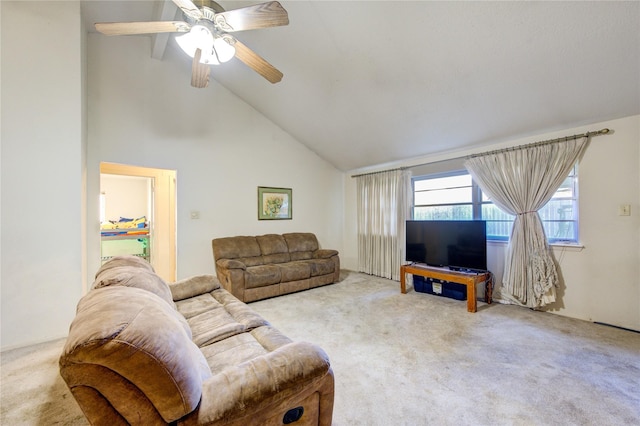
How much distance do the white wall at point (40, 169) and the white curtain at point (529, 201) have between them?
193 inches

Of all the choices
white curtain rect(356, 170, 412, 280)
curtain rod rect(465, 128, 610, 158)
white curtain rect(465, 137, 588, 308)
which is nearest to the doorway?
white curtain rect(356, 170, 412, 280)

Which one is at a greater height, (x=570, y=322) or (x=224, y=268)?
(x=224, y=268)

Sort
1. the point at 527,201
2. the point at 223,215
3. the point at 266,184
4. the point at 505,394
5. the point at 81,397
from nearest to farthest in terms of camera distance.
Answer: the point at 81,397 < the point at 505,394 < the point at 527,201 < the point at 223,215 < the point at 266,184

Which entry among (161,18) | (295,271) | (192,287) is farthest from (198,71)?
(295,271)

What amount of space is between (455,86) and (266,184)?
3325 mm

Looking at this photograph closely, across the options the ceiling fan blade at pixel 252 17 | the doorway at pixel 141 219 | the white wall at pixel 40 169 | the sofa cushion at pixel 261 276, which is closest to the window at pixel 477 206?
the sofa cushion at pixel 261 276

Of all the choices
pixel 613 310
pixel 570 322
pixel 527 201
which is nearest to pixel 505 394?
pixel 570 322

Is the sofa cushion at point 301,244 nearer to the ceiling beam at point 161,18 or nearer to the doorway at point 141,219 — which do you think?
the doorway at point 141,219

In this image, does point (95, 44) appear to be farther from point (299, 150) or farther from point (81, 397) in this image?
point (81, 397)

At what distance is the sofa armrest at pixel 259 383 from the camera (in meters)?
0.98

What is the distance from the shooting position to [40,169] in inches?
102

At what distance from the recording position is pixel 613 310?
9.32 feet

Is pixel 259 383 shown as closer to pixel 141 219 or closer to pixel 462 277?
pixel 462 277

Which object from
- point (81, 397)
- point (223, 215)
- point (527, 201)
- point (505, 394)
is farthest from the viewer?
point (223, 215)
